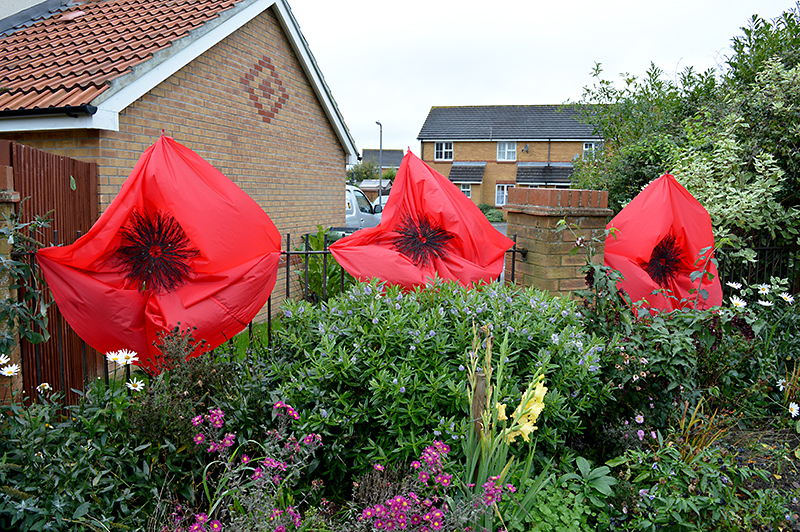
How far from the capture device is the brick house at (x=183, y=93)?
507 centimetres

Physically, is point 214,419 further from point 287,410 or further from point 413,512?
point 413,512

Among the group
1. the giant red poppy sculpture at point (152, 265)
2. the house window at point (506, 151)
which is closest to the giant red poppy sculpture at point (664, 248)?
the giant red poppy sculpture at point (152, 265)

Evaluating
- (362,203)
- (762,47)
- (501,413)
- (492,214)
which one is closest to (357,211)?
(362,203)

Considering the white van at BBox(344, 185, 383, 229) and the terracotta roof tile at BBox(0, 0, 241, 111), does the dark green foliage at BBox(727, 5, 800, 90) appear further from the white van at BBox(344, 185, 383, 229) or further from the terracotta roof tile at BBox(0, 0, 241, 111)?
the white van at BBox(344, 185, 383, 229)

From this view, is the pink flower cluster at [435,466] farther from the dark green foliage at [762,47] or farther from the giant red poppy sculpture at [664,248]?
the dark green foliage at [762,47]

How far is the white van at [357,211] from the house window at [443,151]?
26303 millimetres

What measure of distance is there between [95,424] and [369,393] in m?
1.20

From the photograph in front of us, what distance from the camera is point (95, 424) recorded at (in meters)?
2.25

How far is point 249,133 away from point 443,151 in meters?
32.8

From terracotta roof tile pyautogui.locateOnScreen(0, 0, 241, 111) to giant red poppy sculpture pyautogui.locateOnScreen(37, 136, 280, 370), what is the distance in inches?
96.0

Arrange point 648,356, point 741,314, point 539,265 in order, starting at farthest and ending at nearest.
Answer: point 539,265 < point 741,314 < point 648,356

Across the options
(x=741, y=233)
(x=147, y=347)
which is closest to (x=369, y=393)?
(x=147, y=347)

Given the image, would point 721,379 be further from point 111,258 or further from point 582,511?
point 111,258

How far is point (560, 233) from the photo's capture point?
3.91m
